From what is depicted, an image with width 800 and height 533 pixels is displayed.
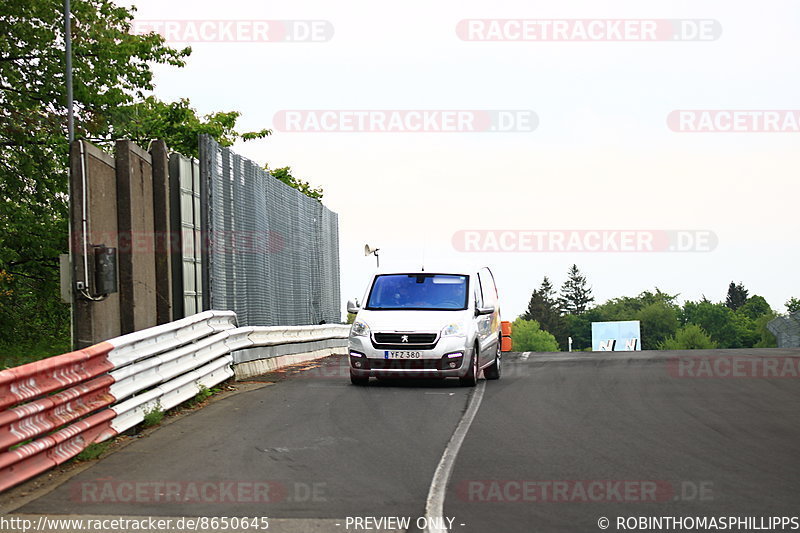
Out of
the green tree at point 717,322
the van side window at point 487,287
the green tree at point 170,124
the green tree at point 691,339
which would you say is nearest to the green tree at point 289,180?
the green tree at point 170,124

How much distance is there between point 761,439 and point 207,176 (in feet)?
31.8

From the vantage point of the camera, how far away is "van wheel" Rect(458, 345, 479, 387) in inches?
605

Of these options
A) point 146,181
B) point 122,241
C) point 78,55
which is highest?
point 78,55

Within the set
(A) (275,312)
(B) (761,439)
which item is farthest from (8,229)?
(B) (761,439)

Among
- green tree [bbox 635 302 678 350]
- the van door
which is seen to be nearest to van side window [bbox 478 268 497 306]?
the van door

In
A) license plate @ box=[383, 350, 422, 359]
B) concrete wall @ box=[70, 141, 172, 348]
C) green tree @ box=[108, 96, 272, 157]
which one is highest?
green tree @ box=[108, 96, 272, 157]

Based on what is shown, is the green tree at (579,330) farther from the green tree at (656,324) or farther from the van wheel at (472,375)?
the van wheel at (472,375)

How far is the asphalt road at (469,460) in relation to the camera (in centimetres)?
705

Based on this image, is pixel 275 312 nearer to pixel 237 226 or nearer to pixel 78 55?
pixel 237 226

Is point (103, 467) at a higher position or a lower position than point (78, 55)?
lower

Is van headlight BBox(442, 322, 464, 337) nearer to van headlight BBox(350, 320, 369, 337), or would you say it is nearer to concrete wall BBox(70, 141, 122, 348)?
van headlight BBox(350, 320, 369, 337)

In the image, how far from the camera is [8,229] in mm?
25969

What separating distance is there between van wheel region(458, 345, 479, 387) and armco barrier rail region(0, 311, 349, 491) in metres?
3.56

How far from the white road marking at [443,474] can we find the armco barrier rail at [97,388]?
3.11 m
